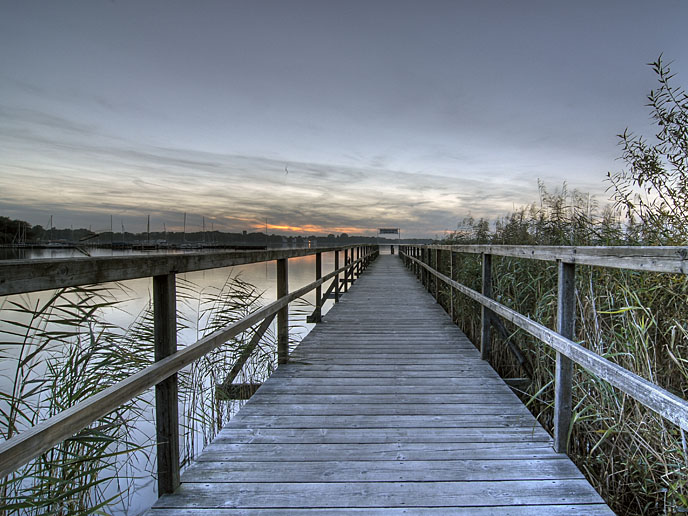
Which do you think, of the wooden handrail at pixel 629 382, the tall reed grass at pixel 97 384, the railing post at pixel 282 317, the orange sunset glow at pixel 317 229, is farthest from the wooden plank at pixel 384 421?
the orange sunset glow at pixel 317 229

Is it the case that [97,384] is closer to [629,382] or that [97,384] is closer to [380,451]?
[380,451]

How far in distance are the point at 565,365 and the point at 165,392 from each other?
2.00 metres

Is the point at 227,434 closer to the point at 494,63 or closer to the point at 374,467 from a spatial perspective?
the point at 374,467

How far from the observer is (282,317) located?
3.15 m

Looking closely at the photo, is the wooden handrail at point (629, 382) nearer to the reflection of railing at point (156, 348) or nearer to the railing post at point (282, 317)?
the reflection of railing at point (156, 348)

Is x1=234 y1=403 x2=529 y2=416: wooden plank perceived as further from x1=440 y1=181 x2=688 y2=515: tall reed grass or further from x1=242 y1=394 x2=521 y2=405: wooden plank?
x1=440 y1=181 x2=688 y2=515: tall reed grass

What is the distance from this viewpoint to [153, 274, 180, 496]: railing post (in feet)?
4.66

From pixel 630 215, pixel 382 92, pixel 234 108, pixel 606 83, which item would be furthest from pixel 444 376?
pixel 234 108

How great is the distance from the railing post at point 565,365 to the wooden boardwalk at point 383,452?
0.12 m

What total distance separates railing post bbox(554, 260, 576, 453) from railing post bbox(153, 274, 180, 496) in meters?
1.95

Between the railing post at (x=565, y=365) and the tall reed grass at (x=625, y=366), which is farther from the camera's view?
the railing post at (x=565, y=365)

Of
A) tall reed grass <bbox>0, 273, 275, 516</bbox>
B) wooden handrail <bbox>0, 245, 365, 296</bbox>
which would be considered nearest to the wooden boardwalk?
tall reed grass <bbox>0, 273, 275, 516</bbox>

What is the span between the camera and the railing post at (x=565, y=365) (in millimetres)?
1772

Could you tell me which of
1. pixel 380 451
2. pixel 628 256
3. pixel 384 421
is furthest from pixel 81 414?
pixel 628 256
